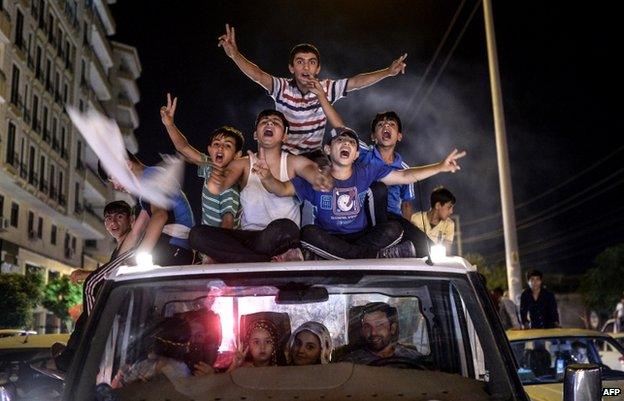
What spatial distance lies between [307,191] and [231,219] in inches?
19.0

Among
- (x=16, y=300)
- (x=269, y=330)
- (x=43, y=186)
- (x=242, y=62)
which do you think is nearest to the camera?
(x=269, y=330)

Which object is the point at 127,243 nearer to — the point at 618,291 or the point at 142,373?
the point at 142,373

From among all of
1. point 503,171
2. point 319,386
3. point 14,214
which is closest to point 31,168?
point 14,214

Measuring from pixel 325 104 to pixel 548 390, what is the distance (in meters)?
3.59

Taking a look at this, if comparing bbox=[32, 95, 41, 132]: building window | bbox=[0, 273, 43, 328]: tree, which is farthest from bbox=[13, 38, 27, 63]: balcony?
bbox=[0, 273, 43, 328]: tree

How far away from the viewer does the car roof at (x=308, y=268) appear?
333cm

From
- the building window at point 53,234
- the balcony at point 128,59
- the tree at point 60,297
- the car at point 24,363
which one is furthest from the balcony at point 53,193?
the car at point 24,363

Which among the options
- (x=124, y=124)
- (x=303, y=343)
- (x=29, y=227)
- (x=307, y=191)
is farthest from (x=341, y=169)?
(x=124, y=124)

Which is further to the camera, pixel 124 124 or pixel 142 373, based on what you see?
pixel 124 124

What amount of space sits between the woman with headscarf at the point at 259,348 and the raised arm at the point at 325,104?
68.3 inches

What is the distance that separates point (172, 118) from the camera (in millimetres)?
5523

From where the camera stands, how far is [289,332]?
4164 mm

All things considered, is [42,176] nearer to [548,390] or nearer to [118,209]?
[548,390]

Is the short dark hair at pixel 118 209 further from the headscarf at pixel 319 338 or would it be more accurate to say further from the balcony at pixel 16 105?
the balcony at pixel 16 105
